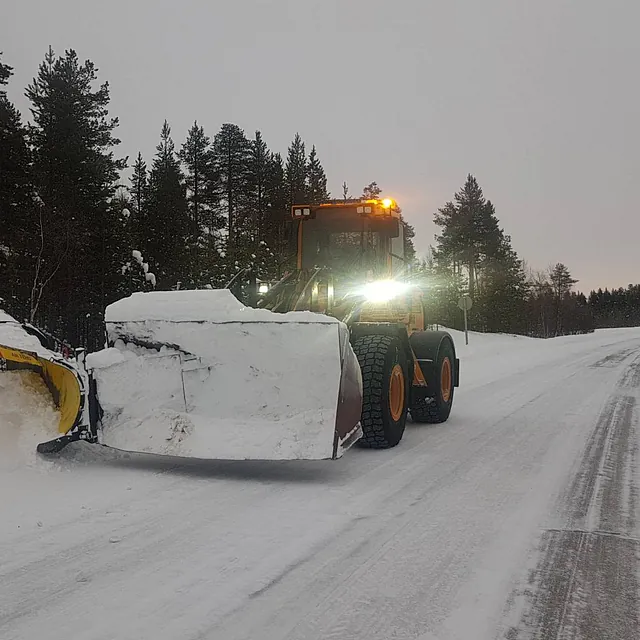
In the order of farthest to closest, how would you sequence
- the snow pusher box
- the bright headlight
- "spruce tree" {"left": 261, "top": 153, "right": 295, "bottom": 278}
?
"spruce tree" {"left": 261, "top": 153, "right": 295, "bottom": 278}, the bright headlight, the snow pusher box

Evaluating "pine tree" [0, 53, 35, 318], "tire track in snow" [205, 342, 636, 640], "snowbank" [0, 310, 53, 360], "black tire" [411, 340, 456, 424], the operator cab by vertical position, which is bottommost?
"tire track in snow" [205, 342, 636, 640]

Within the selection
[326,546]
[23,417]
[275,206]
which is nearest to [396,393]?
[326,546]

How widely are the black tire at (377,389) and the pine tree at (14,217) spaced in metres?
15.2

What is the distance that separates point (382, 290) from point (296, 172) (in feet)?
111

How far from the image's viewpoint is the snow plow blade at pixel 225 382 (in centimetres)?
451

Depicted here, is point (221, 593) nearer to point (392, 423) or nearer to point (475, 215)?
point (392, 423)

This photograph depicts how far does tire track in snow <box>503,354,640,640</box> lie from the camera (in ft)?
8.21

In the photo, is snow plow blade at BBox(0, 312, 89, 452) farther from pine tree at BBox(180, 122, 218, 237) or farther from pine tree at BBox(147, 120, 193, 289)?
pine tree at BBox(180, 122, 218, 237)

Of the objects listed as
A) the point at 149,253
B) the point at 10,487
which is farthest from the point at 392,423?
the point at 149,253

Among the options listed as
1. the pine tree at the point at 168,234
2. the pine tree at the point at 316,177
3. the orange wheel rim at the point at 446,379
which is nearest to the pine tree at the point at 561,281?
the pine tree at the point at 316,177

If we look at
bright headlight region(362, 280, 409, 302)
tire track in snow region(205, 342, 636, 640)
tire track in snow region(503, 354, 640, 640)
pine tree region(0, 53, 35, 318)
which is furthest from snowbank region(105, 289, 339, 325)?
pine tree region(0, 53, 35, 318)

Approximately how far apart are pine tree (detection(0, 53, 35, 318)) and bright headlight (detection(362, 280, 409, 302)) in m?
14.2

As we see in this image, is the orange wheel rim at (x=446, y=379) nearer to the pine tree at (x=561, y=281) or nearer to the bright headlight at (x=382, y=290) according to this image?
the bright headlight at (x=382, y=290)

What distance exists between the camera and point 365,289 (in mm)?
6551
